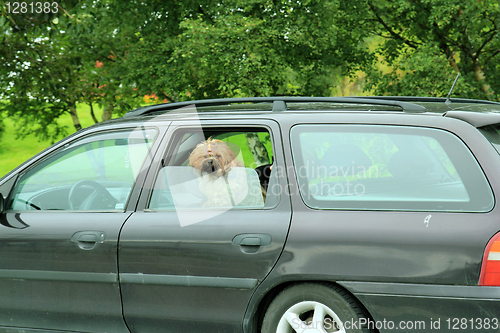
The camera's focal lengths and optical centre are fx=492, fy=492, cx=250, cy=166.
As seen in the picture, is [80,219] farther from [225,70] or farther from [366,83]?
[366,83]

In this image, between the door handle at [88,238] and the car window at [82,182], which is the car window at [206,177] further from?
the door handle at [88,238]

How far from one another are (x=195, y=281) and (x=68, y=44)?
1067 centimetres

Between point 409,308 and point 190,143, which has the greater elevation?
point 190,143

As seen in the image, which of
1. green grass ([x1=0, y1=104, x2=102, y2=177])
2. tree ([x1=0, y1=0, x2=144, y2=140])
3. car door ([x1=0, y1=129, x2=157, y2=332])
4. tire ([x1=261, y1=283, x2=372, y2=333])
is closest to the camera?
tire ([x1=261, y1=283, x2=372, y2=333])

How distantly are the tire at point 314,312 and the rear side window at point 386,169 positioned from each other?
452mm

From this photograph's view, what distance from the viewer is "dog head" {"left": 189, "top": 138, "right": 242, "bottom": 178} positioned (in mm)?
3186

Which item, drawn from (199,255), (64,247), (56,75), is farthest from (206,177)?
(56,75)

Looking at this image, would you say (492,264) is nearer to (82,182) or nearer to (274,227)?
(274,227)

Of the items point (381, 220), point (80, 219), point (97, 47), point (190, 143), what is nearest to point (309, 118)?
point (381, 220)

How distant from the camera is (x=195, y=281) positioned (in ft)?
9.08

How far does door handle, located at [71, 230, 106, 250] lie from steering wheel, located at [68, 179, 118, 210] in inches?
10.9

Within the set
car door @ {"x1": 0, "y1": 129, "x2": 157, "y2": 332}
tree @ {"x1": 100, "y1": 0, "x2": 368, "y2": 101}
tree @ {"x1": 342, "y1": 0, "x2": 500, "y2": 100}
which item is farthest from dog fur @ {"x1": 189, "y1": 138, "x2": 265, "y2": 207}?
tree @ {"x1": 342, "y1": 0, "x2": 500, "y2": 100}

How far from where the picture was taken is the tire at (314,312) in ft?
8.22

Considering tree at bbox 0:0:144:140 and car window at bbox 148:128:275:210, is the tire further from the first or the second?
tree at bbox 0:0:144:140
